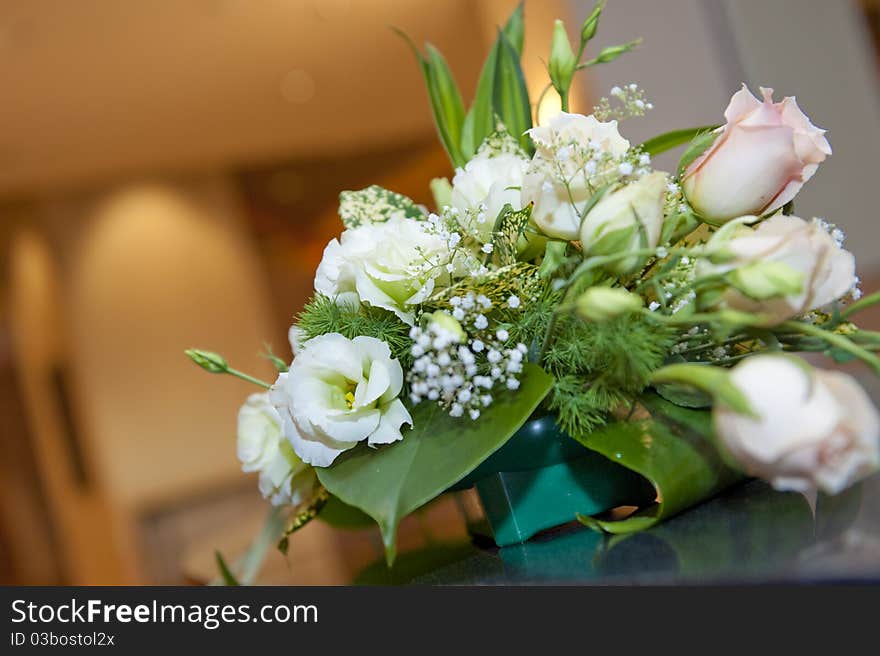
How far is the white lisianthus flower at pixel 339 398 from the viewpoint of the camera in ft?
1.98

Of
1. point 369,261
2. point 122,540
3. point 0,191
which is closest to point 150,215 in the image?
A: point 0,191

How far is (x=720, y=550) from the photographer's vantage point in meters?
0.49

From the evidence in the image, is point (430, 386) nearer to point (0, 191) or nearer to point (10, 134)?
point (10, 134)

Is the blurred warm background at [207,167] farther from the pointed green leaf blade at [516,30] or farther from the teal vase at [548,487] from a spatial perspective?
the teal vase at [548,487]

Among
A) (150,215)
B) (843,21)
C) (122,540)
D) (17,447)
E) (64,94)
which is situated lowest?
(122,540)

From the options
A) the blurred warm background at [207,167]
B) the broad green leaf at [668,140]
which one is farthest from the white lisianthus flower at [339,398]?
the blurred warm background at [207,167]

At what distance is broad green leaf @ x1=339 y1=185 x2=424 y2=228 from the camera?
76 cm

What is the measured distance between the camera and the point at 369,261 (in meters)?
0.63

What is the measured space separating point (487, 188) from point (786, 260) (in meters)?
0.24

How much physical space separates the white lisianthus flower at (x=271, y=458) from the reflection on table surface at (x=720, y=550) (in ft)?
0.36

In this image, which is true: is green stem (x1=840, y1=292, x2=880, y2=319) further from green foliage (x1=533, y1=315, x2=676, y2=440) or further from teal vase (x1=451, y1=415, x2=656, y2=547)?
teal vase (x1=451, y1=415, x2=656, y2=547)

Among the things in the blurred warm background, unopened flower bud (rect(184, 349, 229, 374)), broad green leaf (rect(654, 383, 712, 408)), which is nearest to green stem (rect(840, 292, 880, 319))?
broad green leaf (rect(654, 383, 712, 408))

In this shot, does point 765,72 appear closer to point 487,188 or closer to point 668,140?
point 668,140

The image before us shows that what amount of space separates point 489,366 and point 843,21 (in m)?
2.22
